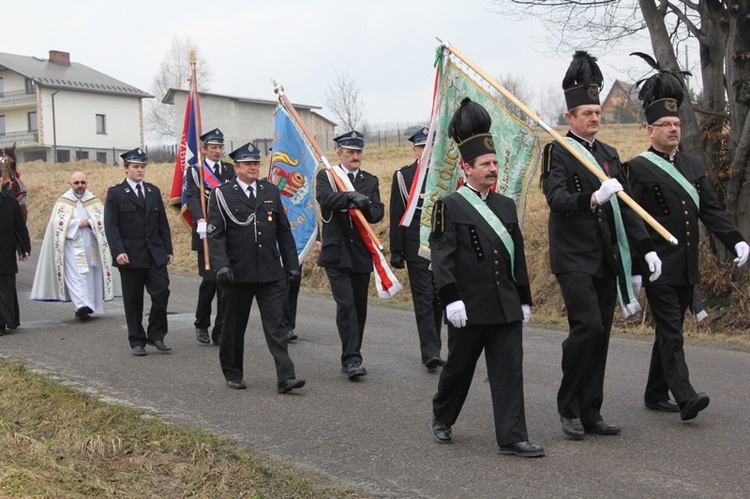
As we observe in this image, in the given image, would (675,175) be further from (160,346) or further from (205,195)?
(160,346)

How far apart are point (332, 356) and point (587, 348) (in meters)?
3.87

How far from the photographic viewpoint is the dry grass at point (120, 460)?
16.8ft

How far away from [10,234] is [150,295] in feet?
9.01

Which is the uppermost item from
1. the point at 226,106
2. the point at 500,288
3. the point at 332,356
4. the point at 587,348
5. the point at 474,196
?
the point at 226,106

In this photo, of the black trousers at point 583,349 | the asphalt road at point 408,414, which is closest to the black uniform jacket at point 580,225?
the black trousers at point 583,349

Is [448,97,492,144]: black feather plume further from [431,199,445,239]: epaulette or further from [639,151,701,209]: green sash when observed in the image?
[639,151,701,209]: green sash

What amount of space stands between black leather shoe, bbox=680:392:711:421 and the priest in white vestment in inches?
314

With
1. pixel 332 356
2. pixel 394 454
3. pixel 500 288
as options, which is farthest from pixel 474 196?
pixel 332 356

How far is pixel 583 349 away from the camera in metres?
6.14

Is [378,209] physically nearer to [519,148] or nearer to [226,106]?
[519,148]

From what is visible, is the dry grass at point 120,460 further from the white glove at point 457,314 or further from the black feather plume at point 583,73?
the black feather plume at point 583,73

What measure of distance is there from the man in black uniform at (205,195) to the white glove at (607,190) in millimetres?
5038

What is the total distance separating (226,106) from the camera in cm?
5650

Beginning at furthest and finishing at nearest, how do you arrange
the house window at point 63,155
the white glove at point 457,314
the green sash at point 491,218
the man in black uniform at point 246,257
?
the house window at point 63,155 → the man in black uniform at point 246,257 → the green sash at point 491,218 → the white glove at point 457,314
